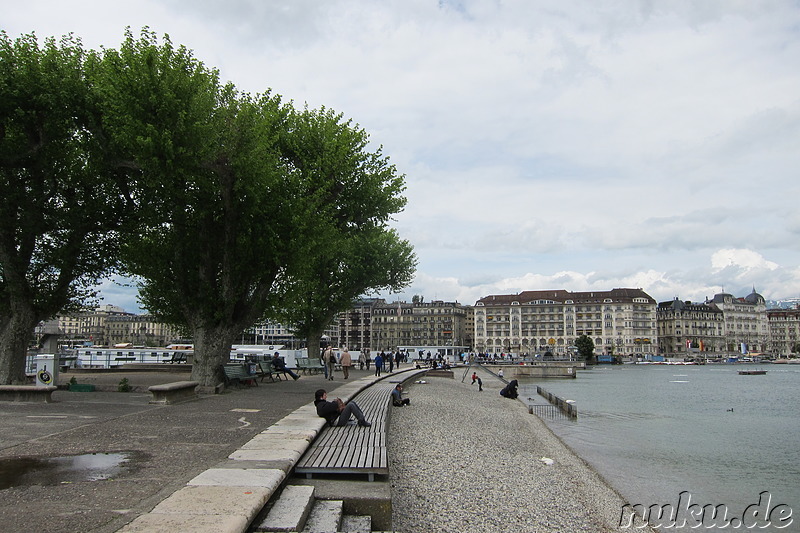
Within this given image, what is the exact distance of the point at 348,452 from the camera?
10.8m

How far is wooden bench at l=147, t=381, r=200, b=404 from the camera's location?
18.7 m

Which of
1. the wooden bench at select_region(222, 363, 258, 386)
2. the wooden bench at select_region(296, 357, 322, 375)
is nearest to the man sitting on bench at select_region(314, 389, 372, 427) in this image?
the wooden bench at select_region(222, 363, 258, 386)

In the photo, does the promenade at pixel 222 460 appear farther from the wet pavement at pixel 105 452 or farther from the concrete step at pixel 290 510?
the concrete step at pixel 290 510

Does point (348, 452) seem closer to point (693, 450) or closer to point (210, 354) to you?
point (210, 354)

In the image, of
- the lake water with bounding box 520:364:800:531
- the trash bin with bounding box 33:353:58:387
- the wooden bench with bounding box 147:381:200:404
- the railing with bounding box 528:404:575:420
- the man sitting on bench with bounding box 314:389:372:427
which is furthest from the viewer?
the railing with bounding box 528:404:575:420

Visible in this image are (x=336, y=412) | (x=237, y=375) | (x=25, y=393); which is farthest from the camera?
(x=237, y=375)

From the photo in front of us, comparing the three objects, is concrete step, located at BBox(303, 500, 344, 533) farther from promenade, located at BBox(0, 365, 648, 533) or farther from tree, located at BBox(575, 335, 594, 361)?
tree, located at BBox(575, 335, 594, 361)

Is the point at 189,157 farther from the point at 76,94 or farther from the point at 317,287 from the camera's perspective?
the point at 317,287

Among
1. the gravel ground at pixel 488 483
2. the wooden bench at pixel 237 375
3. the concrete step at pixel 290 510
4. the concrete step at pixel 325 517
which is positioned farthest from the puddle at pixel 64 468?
the wooden bench at pixel 237 375

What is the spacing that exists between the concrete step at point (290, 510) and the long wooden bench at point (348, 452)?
2.66 feet

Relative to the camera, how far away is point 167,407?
1800cm

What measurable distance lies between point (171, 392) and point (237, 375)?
6.33 meters

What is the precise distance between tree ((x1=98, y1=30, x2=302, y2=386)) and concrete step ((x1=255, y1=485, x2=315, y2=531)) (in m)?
14.2

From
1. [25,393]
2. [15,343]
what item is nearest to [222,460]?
[25,393]
